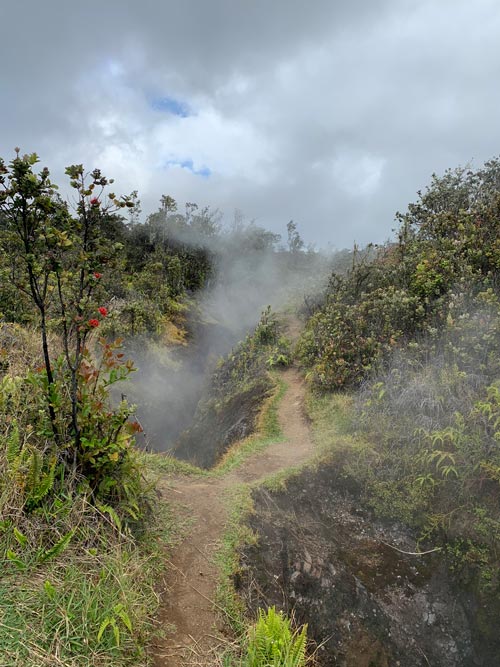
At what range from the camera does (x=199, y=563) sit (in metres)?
4.60

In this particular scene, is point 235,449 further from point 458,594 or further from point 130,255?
point 130,255

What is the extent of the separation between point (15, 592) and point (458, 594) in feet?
15.3

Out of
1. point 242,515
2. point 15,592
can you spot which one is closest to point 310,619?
point 242,515

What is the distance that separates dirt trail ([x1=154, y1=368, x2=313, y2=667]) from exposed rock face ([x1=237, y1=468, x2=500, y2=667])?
48cm

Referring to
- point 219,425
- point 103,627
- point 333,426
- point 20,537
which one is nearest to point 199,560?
point 103,627

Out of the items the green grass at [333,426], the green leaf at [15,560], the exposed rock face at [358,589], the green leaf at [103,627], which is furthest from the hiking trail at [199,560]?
the green leaf at [15,560]

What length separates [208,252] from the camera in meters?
24.3

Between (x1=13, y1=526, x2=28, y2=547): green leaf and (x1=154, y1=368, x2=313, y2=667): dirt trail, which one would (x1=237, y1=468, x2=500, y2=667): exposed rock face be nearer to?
(x1=154, y1=368, x2=313, y2=667): dirt trail

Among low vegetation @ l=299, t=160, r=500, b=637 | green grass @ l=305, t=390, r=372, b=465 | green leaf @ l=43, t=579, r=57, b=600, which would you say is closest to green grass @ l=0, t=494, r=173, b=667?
green leaf @ l=43, t=579, r=57, b=600

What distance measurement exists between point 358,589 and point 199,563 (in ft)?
6.22

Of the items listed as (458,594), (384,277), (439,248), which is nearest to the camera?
(458,594)

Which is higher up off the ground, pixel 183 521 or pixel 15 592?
pixel 15 592

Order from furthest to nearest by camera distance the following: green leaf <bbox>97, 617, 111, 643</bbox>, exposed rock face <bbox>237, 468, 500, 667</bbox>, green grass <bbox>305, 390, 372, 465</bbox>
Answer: green grass <bbox>305, 390, 372, 465</bbox>
exposed rock face <bbox>237, 468, 500, 667</bbox>
green leaf <bbox>97, 617, 111, 643</bbox>

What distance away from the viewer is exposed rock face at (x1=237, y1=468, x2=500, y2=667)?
4.12m
